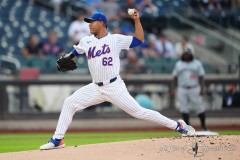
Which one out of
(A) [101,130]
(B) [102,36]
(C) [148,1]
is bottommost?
(A) [101,130]

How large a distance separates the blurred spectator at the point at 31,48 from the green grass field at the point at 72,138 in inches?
111

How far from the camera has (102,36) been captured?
875cm

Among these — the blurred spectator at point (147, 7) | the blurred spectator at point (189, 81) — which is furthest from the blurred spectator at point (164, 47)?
the blurred spectator at point (189, 81)

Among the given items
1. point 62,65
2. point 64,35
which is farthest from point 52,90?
point 62,65

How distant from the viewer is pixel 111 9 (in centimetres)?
1788

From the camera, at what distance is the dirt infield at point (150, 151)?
802 cm

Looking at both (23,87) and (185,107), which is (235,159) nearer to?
(185,107)

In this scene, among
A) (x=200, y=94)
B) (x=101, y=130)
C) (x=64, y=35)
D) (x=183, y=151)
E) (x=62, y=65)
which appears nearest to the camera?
(x=183, y=151)

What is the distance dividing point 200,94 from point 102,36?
559 centimetres

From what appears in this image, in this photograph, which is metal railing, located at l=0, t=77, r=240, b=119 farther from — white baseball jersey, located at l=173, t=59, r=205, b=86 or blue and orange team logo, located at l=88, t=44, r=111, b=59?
blue and orange team logo, located at l=88, t=44, r=111, b=59

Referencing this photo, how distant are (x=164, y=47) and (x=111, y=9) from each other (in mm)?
1745

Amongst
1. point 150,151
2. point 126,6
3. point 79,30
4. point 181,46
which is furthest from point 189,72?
point 150,151

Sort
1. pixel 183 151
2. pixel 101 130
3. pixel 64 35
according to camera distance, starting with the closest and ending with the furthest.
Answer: pixel 183 151
pixel 101 130
pixel 64 35

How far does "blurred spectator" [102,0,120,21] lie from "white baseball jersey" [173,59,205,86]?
4430 mm
